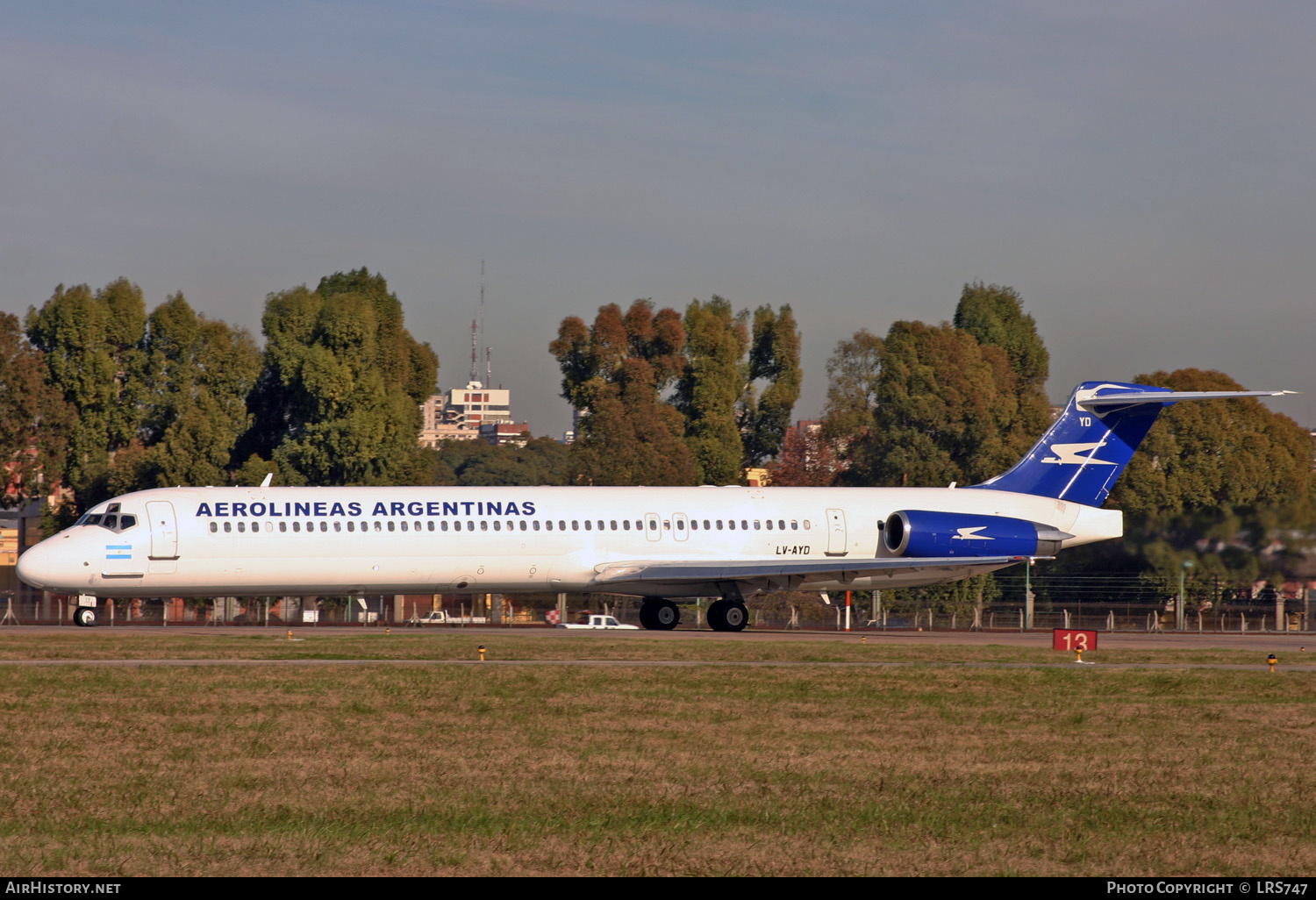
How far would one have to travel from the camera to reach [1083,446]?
43.8 m

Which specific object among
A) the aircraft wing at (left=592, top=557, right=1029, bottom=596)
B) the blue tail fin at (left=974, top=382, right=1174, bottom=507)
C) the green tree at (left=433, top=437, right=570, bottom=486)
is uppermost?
the green tree at (left=433, top=437, right=570, bottom=486)

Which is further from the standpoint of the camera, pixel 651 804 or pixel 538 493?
pixel 538 493

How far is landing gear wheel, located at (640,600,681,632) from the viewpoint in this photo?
41375mm

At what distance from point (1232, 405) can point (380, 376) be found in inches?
1496

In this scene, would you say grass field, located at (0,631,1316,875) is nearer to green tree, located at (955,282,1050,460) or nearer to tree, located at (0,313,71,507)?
tree, located at (0,313,71,507)

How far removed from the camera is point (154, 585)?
3562 centimetres

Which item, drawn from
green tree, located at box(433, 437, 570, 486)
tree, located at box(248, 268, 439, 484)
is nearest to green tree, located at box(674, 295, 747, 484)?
tree, located at box(248, 268, 439, 484)

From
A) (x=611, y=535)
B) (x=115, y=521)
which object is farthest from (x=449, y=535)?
(x=115, y=521)

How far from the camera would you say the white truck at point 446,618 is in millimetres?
48719

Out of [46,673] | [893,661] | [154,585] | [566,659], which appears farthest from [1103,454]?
[46,673]

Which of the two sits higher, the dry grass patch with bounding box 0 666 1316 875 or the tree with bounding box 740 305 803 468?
the tree with bounding box 740 305 803 468

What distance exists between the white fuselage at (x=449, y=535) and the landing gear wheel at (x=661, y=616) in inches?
62.8

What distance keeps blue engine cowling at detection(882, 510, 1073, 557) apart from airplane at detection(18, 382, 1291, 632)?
47mm

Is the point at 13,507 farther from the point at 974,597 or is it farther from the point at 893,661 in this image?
the point at 893,661
